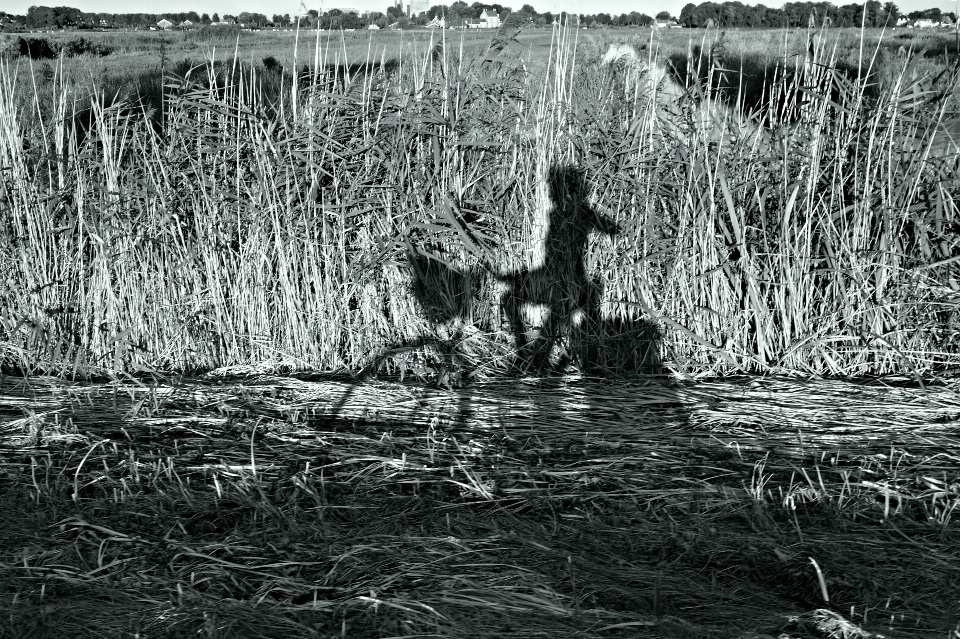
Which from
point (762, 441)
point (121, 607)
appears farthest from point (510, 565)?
point (762, 441)

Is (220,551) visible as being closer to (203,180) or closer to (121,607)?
(121,607)

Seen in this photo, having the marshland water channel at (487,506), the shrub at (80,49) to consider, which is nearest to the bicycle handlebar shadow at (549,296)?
the marshland water channel at (487,506)

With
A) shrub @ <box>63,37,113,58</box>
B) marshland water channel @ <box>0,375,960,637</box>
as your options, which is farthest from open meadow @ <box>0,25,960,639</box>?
shrub @ <box>63,37,113,58</box>

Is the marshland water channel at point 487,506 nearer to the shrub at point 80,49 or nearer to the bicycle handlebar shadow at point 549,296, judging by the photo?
the bicycle handlebar shadow at point 549,296

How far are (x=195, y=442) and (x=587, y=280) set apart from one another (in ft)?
5.64

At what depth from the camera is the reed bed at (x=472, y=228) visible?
10.5ft

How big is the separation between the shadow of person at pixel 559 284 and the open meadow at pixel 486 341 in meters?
0.01

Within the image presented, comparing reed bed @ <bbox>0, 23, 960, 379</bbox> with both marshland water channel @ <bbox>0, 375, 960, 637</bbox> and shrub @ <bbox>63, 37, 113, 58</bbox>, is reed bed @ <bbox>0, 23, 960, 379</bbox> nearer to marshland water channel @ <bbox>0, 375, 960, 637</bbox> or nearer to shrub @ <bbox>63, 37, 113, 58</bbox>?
marshland water channel @ <bbox>0, 375, 960, 637</bbox>

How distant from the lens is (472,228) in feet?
Result: 11.2

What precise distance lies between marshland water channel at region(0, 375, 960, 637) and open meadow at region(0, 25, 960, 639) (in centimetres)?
1

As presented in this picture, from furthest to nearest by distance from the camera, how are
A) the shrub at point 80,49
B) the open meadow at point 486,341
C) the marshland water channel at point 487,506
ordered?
1. the shrub at point 80,49
2. the open meadow at point 486,341
3. the marshland water channel at point 487,506

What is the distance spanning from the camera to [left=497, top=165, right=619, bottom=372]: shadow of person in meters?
3.38

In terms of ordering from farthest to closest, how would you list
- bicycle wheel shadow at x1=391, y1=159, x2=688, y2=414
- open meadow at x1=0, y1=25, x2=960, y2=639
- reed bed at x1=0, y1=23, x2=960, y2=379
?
bicycle wheel shadow at x1=391, y1=159, x2=688, y2=414 → reed bed at x1=0, y1=23, x2=960, y2=379 → open meadow at x1=0, y1=25, x2=960, y2=639

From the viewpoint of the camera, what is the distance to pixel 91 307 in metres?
3.53
